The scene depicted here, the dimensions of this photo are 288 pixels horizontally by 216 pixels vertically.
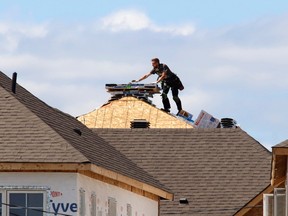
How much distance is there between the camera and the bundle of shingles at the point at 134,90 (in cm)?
7281

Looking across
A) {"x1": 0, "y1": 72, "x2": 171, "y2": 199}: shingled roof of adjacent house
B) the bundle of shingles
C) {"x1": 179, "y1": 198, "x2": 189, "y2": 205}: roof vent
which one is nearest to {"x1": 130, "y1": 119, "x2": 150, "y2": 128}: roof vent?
the bundle of shingles

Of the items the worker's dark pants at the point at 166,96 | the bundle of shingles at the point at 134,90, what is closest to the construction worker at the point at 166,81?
the worker's dark pants at the point at 166,96

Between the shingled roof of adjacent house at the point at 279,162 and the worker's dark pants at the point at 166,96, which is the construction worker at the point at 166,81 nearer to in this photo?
the worker's dark pants at the point at 166,96

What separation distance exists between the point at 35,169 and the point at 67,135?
2.97 m

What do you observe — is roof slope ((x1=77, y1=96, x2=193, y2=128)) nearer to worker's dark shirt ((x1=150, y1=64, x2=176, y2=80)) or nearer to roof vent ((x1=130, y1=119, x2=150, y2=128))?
worker's dark shirt ((x1=150, y1=64, x2=176, y2=80))

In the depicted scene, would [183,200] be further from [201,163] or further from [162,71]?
[162,71]

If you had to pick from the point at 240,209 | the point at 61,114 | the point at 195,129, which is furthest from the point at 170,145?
the point at 61,114

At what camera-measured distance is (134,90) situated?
240 ft

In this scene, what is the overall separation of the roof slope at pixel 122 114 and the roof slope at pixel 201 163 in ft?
19.0

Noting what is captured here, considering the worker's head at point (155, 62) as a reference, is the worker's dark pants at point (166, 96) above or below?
below

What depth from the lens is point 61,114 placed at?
165ft

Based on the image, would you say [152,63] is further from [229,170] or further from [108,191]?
[108,191]

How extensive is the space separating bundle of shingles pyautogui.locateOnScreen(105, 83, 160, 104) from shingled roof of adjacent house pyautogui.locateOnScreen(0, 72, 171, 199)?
78.5 ft

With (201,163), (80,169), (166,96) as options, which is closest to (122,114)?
(166,96)
